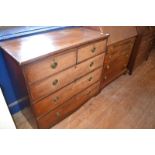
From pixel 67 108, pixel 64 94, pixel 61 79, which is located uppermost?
pixel 61 79

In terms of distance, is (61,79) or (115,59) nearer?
(61,79)

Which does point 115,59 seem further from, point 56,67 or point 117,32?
point 56,67

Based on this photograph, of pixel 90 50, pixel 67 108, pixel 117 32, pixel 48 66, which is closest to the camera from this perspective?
pixel 48 66

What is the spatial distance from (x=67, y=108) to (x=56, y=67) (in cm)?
61

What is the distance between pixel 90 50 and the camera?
1387mm

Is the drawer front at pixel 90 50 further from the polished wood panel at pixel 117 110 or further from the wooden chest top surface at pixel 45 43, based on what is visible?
Answer: the polished wood panel at pixel 117 110

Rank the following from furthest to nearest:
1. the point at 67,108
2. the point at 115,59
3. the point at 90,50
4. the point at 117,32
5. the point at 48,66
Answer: the point at 115,59, the point at 117,32, the point at 67,108, the point at 90,50, the point at 48,66

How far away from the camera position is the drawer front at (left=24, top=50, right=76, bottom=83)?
0.98m

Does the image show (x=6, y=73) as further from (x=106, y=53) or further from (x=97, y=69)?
(x=106, y=53)

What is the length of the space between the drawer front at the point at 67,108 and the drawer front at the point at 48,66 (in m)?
0.47

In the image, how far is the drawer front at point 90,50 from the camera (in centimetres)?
130

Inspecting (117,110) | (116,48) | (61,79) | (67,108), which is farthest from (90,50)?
(117,110)

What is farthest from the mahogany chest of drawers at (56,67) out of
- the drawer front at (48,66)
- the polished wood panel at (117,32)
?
the polished wood panel at (117,32)
